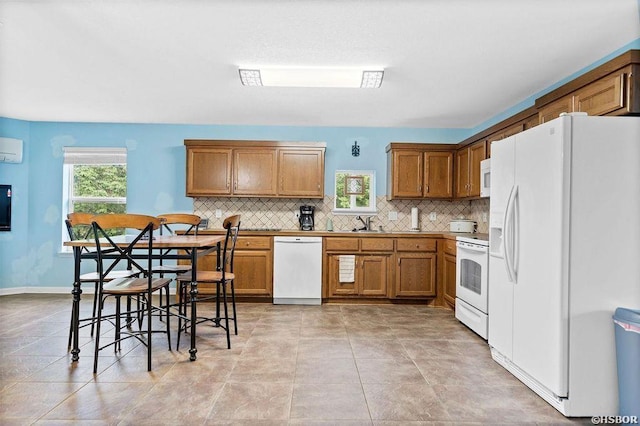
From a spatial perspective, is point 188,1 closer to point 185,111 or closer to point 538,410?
point 185,111

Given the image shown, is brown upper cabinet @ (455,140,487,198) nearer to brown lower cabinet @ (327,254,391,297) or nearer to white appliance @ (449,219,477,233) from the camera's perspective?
white appliance @ (449,219,477,233)

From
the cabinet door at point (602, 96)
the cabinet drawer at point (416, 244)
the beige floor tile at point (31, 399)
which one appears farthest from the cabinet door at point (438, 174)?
the beige floor tile at point (31, 399)

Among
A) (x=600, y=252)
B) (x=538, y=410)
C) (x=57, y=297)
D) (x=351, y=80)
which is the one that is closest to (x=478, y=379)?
(x=538, y=410)

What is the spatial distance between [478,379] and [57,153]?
19.2 feet

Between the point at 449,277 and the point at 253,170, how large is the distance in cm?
282

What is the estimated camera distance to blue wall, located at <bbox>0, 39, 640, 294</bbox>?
17.4ft

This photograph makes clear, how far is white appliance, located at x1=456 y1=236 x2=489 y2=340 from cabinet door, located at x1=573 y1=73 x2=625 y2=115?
1273mm

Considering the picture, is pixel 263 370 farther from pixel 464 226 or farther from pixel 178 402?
pixel 464 226

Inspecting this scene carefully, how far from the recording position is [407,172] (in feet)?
16.9

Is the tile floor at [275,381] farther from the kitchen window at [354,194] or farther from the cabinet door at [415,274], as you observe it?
the kitchen window at [354,194]

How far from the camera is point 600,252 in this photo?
7.04ft

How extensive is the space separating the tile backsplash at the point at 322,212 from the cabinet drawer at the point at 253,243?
1.91 ft

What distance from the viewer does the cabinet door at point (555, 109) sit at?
287cm

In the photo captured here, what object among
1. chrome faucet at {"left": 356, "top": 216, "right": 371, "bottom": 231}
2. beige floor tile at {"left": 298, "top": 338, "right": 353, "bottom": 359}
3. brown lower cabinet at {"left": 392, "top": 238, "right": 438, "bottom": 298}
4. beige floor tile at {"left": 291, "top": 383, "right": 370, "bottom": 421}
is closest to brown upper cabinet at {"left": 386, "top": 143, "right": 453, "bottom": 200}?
chrome faucet at {"left": 356, "top": 216, "right": 371, "bottom": 231}
